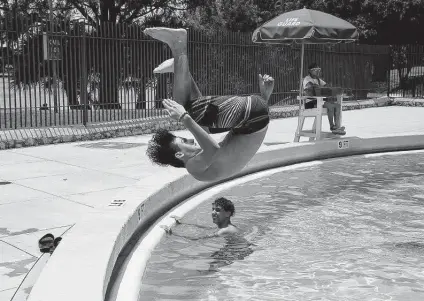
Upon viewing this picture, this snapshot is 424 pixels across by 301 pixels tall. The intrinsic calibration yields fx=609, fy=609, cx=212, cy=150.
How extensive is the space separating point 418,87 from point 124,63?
13.9 meters

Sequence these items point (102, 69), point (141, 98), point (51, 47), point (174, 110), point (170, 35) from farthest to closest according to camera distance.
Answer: point (141, 98) < point (102, 69) < point (51, 47) < point (170, 35) < point (174, 110)

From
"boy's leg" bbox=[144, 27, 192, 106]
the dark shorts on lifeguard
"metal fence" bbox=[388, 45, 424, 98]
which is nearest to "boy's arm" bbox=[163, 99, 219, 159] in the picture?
the dark shorts on lifeguard

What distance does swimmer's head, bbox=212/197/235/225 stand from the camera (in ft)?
20.5

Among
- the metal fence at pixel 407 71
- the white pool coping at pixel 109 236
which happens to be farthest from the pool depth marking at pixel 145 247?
the metal fence at pixel 407 71

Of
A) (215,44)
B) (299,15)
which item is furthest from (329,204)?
(215,44)

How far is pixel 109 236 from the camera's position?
16.1 ft

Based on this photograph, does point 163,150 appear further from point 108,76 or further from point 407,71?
point 407,71

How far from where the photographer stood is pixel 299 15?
12602 millimetres

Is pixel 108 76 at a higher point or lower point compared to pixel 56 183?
higher

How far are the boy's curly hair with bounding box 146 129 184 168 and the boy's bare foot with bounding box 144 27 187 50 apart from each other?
0.74 meters

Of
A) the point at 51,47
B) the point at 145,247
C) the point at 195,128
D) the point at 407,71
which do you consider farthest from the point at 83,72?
the point at 407,71

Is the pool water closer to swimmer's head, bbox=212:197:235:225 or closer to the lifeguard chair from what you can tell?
swimmer's head, bbox=212:197:235:225

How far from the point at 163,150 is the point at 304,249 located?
2017 millimetres

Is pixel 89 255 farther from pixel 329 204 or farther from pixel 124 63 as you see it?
pixel 124 63
